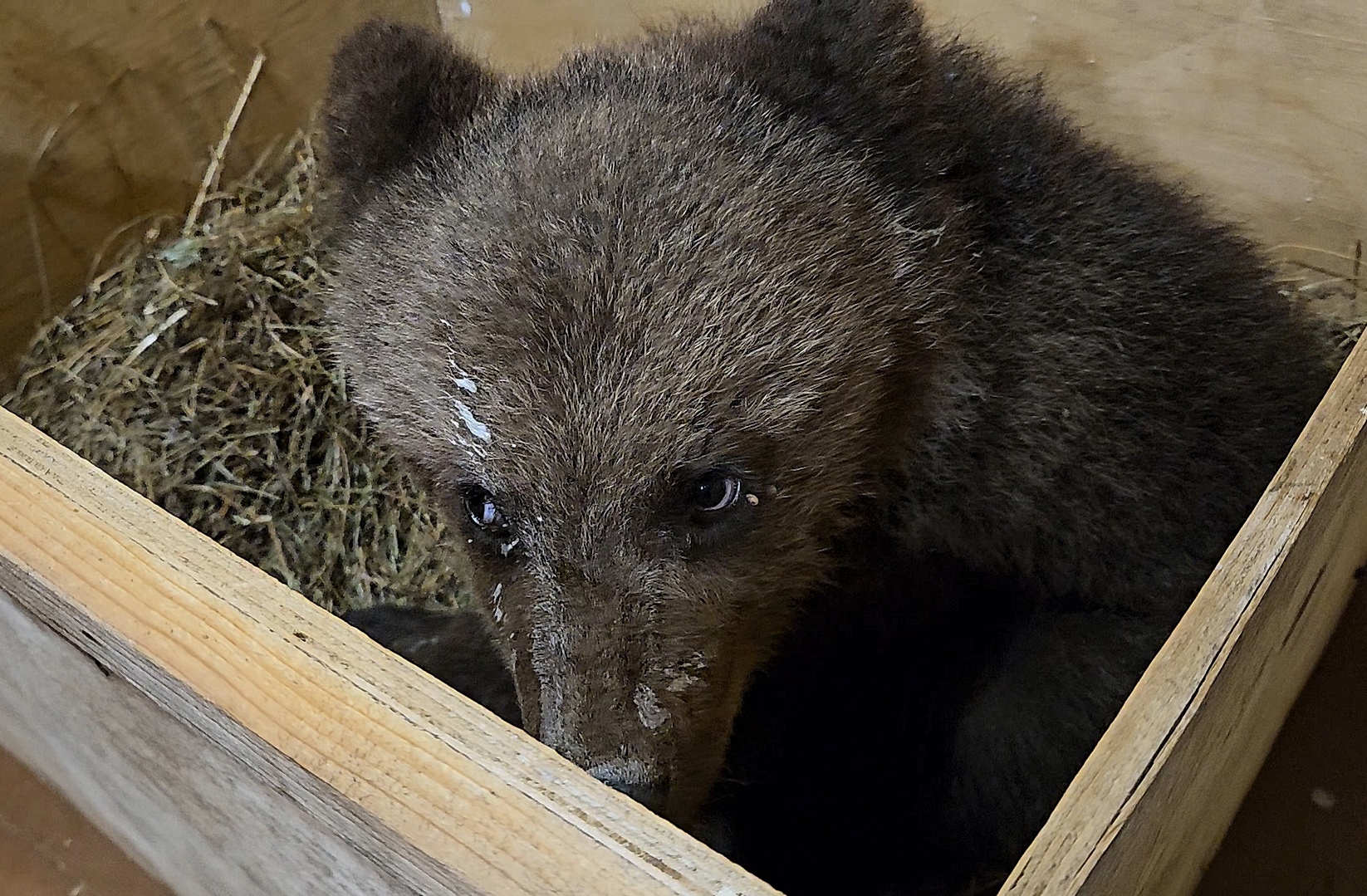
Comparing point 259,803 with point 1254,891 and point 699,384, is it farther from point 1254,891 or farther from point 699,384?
point 1254,891

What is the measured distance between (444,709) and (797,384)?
1.79 feet

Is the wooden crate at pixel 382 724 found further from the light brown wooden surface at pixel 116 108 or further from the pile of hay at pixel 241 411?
the light brown wooden surface at pixel 116 108

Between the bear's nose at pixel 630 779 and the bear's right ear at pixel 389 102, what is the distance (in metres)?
0.80

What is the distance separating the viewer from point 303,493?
230cm

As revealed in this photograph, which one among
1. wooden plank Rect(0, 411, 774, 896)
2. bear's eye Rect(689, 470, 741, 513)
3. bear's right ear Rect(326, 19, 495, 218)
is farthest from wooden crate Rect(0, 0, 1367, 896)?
bear's right ear Rect(326, 19, 495, 218)

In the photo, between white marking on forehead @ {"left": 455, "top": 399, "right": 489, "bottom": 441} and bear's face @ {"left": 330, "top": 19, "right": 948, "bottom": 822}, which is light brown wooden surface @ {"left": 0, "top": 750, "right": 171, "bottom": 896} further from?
white marking on forehead @ {"left": 455, "top": 399, "right": 489, "bottom": 441}

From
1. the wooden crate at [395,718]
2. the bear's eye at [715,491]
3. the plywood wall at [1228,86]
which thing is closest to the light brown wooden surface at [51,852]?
the wooden crate at [395,718]

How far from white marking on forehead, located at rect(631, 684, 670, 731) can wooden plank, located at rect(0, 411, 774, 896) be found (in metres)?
0.30

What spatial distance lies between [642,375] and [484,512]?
27 centimetres

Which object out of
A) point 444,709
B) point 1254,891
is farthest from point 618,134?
point 1254,891

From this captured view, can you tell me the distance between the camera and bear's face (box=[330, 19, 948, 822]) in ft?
4.09

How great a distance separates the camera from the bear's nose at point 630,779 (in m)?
1.19

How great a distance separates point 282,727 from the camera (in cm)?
99

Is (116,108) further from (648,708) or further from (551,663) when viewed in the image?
(648,708)
